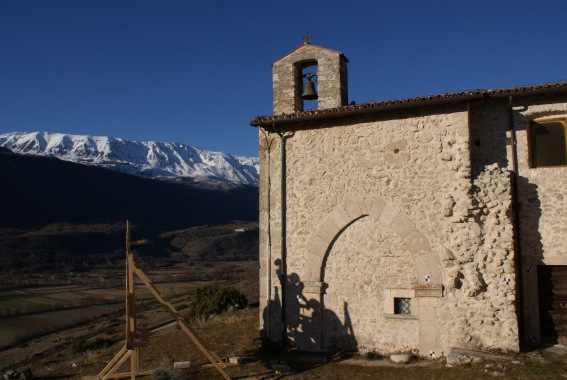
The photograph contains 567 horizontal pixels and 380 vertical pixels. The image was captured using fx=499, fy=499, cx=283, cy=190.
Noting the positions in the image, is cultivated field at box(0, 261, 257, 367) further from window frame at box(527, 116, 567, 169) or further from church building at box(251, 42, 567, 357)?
window frame at box(527, 116, 567, 169)

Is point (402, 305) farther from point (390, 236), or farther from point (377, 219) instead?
point (377, 219)

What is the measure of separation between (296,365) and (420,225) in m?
3.90

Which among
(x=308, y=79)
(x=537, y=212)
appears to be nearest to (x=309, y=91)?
(x=308, y=79)

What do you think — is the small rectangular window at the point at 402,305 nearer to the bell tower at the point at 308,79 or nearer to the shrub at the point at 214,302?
the bell tower at the point at 308,79

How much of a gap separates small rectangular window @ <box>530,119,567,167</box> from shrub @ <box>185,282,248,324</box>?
11.9 meters

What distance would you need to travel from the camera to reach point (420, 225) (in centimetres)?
1055

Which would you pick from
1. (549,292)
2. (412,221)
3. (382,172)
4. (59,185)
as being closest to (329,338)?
(412,221)

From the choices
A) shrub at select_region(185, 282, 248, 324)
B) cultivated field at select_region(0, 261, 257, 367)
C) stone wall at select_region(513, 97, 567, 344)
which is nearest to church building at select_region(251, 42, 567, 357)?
stone wall at select_region(513, 97, 567, 344)

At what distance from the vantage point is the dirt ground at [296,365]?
8.84 metres

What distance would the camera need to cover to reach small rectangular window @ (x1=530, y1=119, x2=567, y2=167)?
10453 mm

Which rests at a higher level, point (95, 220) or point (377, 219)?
point (95, 220)

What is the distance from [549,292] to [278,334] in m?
5.89

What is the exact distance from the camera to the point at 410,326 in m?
10.4

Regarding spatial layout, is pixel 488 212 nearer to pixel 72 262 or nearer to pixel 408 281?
pixel 408 281
